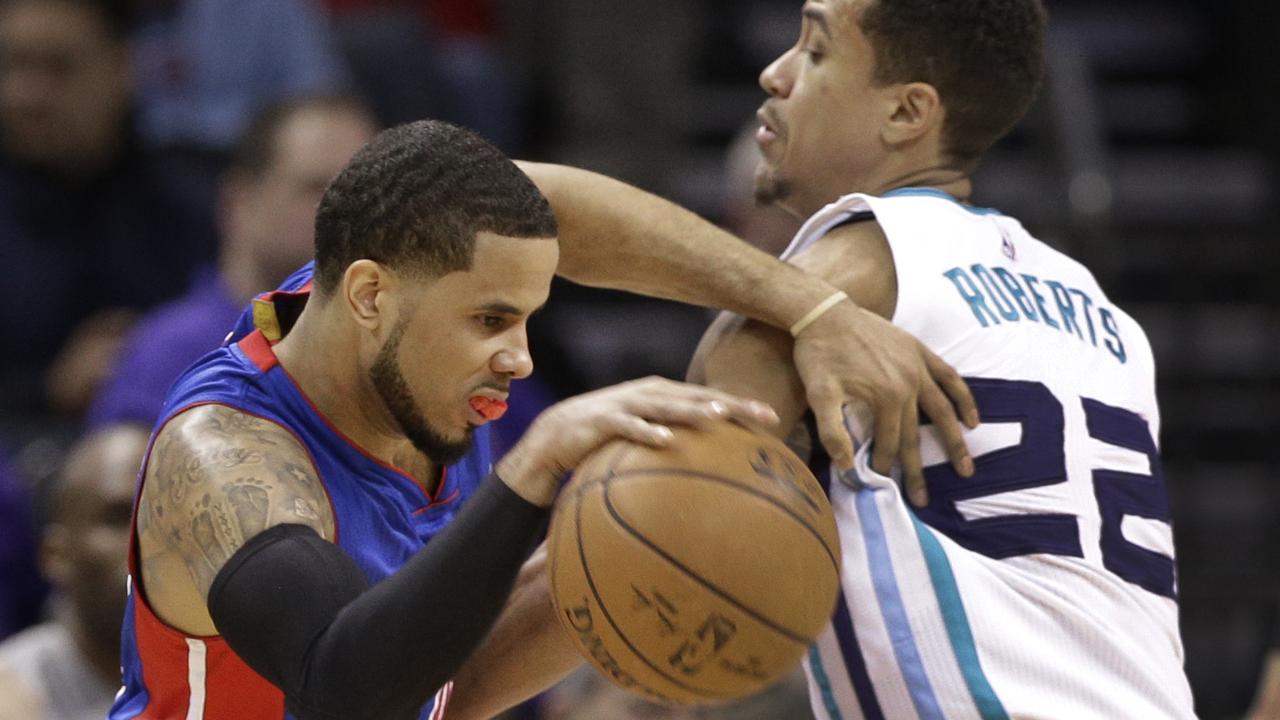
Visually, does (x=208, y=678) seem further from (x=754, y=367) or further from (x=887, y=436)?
(x=887, y=436)

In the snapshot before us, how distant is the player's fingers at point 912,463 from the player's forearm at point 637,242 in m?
0.43

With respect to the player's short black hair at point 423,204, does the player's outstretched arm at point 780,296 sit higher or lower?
lower

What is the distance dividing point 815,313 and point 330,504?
0.94 meters

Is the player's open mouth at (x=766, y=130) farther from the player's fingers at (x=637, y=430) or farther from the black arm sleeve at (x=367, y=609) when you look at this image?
the black arm sleeve at (x=367, y=609)

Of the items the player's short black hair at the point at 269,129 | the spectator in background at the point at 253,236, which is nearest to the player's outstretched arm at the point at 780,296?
the spectator in background at the point at 253,236

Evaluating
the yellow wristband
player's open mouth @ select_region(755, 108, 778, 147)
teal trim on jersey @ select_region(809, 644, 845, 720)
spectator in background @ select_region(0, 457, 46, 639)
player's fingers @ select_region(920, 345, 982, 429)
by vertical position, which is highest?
player's open mouth @ select_region(755, 108, 778, 147)

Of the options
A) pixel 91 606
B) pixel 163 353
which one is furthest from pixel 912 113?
pixel 163 353

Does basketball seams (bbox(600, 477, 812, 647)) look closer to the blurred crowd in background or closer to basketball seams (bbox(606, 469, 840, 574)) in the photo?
basketball seams (bbox(606, 469, 840, 574))

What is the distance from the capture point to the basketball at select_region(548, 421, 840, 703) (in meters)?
2.78

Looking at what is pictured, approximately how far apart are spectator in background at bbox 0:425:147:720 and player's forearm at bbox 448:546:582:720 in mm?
2198

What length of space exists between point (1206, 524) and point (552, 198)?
5450 millimetres

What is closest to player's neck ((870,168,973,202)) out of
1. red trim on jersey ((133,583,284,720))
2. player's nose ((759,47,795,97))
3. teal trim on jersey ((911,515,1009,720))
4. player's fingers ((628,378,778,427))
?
player's nose ((759,47,795,97))

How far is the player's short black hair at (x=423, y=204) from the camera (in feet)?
9.96

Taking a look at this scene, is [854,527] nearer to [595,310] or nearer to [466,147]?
[466,147]
